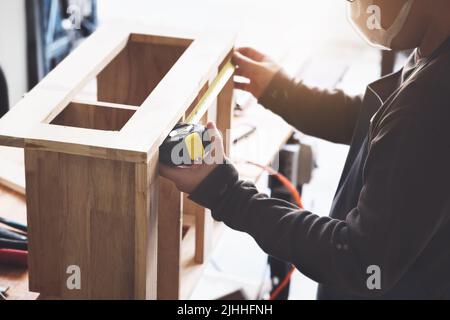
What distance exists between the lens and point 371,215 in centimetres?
86

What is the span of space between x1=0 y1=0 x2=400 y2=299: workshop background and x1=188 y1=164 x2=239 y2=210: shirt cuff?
0.46 m

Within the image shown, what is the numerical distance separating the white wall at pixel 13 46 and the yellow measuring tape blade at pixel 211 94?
1.05 meters

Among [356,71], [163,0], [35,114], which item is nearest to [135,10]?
[163,0]

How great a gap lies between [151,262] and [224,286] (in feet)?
4.51

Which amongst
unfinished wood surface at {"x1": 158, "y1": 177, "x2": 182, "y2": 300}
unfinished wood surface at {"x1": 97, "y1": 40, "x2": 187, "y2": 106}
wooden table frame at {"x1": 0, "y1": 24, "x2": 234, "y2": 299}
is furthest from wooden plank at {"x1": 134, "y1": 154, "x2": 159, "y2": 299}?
unfinished wood surface at {"x1": 97, "y1": 40, "x2": 187, "y2": 106}

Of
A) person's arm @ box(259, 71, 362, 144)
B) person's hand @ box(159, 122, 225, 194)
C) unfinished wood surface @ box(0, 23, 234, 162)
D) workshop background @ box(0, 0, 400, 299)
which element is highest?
unfinished wood surface @ box(0, 23, 234, 162)

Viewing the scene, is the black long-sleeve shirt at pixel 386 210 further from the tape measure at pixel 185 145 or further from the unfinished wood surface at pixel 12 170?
the unfinished wood surface at pixel 12 170

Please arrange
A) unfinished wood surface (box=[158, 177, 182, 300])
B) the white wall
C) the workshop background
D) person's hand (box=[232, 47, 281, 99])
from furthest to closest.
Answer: the white wall, the workshop background, person's hand (box=[232, 47, 281, 99]), unfinished wood surface (box=[158, 177, 182, 300])

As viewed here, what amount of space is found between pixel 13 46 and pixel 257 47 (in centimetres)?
83

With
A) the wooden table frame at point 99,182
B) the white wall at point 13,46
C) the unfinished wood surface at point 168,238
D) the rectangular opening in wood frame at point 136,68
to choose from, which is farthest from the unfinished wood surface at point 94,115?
the white wall at point 13,46

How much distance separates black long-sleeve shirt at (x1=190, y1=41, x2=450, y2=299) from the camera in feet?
2.76

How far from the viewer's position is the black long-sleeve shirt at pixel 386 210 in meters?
0.84

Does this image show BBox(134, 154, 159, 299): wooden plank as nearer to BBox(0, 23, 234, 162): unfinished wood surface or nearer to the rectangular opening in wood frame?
BBox(0, 23, 234, 162): unfinished wood surface

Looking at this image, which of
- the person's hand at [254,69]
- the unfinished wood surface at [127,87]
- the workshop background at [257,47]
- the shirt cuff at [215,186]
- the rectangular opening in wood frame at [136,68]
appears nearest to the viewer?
the unfinished wood surface at [127,87]
